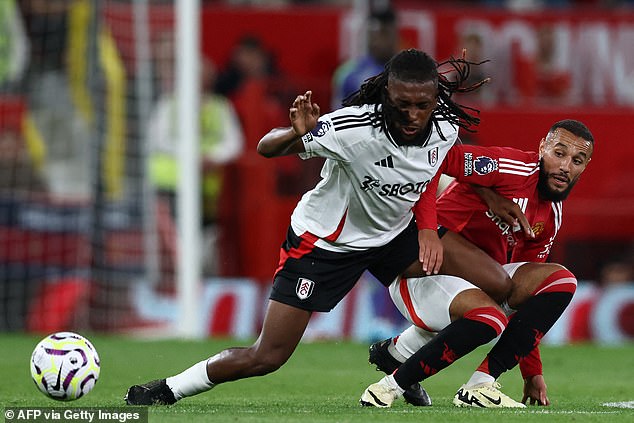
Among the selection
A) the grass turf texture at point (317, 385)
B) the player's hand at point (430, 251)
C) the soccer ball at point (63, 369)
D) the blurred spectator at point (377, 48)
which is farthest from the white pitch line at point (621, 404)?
the blurred spectator at point (377, 48)

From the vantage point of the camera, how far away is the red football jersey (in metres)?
Answer: 7.11

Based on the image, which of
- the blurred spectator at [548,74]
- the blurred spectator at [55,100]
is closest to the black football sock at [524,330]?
the blurred spectator at [55,100]

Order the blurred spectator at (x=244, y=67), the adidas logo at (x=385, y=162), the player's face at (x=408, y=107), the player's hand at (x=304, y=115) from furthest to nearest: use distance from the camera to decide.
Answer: the blurred spectator at (x=244, y=67) → the adidas logo at (x=385, y=162) → the player's face at (x=408, y=107) → the player's hand at (x=304, y=115)

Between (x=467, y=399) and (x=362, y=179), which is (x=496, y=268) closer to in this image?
(x=467, y=399)

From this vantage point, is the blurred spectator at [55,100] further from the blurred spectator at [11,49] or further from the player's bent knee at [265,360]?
the player's bent knee at [265,360]

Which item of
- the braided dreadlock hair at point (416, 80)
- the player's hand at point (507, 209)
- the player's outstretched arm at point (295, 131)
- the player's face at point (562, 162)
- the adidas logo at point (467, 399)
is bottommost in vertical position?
the adidas logo at point (467, 399)

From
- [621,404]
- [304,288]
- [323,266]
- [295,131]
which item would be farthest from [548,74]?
[295,131]

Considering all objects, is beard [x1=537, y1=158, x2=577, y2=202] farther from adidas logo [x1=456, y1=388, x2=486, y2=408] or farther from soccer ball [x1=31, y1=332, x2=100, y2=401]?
soccer ball [x1=31, y1=332, x2=100, y2=401]

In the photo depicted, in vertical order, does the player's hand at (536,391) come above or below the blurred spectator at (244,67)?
below

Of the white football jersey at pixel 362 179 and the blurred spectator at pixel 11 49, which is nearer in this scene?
the white football jersey at pixel 362 179

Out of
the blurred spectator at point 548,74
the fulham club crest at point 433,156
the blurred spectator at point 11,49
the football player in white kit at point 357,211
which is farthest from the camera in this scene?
the blurred spectator at point 548,74

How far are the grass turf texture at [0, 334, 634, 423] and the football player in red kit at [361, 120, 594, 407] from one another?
→ 239 millimetres

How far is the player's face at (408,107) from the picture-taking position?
6.48 meters

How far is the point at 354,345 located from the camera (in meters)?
12.3
